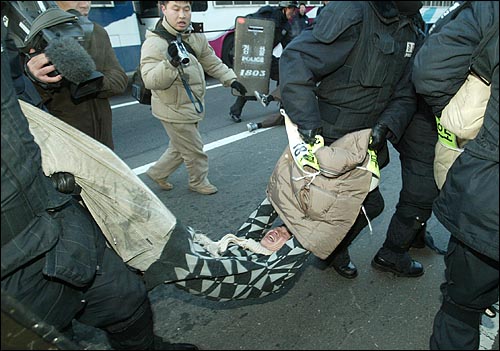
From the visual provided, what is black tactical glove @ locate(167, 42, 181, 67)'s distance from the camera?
9.63ft

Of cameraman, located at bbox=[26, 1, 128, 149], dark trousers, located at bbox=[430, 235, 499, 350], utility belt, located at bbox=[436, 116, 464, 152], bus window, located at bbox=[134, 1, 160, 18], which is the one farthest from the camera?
bus window, located at bbox=[134, 1, 160, 18]

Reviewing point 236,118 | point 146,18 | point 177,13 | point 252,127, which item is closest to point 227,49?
point 146,18

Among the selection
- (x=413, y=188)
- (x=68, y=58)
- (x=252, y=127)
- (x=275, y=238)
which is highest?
(x=68, y=58)

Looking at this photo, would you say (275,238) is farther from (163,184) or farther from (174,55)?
(163,184)

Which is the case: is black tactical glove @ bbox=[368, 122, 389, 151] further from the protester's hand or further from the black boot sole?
the protester's hand

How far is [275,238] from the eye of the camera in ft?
7.26

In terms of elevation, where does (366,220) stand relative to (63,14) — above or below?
below

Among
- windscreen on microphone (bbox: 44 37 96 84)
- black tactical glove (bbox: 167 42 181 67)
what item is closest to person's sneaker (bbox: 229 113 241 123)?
black tactical glove (bbox: 167 42 181 67)

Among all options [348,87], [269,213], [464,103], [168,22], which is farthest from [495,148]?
[168,22]

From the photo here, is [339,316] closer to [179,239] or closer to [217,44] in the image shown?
[179,239]

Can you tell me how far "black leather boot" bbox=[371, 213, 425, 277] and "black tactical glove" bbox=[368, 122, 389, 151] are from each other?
67cm

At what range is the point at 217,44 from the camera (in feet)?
29.3

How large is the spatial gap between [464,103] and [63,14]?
1.95m

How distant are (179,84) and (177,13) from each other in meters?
0.56
